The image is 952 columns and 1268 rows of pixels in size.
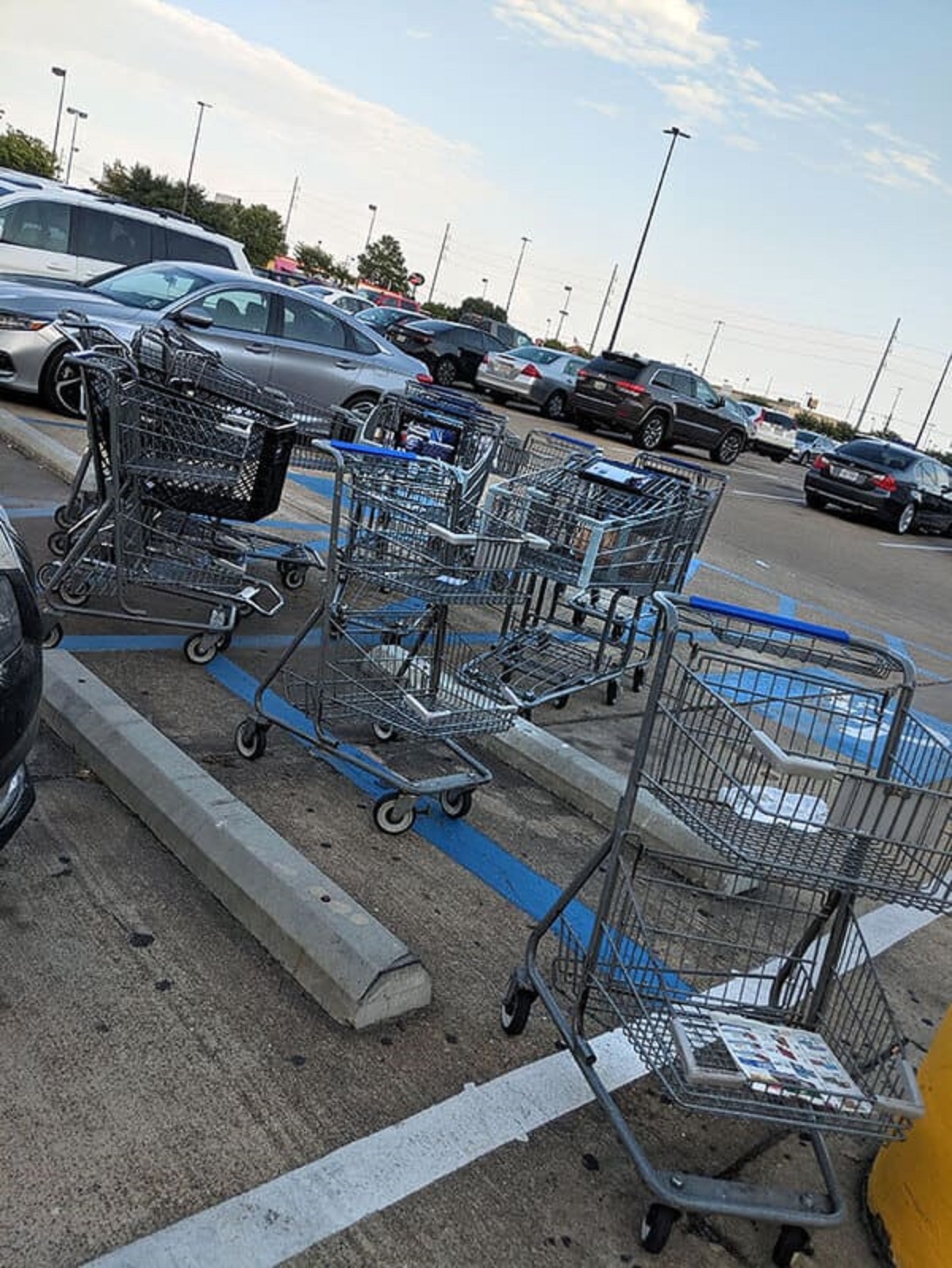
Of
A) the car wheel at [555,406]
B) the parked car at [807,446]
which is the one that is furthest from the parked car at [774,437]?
the car wheel at [555,406]

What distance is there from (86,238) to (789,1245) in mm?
11765

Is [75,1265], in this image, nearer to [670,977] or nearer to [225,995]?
[225,995]

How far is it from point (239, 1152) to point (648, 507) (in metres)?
4.34

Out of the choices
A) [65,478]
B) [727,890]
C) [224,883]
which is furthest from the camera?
[65,478]

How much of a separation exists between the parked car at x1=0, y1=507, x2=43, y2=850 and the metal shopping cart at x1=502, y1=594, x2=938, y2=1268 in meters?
1.45

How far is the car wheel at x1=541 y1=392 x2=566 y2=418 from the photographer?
22.8m

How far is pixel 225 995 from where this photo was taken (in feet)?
9.52

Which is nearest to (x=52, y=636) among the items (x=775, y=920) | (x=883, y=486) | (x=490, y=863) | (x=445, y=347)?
(x=490, y=863)

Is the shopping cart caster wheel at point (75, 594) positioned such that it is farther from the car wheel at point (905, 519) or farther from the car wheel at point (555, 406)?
the car wheel at point (555, 406)

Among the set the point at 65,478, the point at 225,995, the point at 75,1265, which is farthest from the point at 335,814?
the point at 65,478

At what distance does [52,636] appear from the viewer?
15.6ft

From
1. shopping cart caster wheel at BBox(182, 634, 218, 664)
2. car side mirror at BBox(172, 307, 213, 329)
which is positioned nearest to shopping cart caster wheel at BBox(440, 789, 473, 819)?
shopping cart caster wheel at BBox(182, 634, 218, 664)

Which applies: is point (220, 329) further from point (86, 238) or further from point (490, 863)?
point (490, 863)

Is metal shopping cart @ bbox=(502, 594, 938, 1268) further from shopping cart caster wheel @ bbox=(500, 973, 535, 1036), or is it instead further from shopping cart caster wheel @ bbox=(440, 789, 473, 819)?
shopping cart caster wheel @ bbox=(440, 789, 473, 819)
